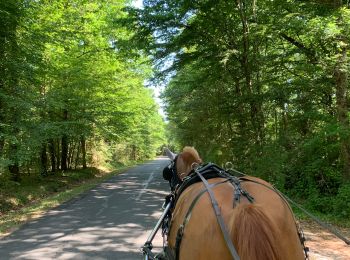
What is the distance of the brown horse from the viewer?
2.32 meters

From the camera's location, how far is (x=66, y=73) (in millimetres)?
18578

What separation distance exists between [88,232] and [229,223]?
667cm

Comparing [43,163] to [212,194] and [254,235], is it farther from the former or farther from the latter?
[254,235]

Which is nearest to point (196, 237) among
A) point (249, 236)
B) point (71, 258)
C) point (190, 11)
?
point (249, 236)

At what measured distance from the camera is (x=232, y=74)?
51.3ft

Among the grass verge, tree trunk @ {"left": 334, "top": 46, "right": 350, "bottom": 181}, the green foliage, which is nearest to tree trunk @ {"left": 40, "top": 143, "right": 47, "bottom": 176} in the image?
the green foliage

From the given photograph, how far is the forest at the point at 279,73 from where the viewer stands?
32.9 ft

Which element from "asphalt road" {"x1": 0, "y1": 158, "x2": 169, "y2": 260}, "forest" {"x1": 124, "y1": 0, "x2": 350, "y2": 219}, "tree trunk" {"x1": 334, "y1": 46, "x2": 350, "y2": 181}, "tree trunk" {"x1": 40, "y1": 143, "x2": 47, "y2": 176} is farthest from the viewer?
"tree trunk" {"x1": 40, "y1": 143, "x2": 47, "y2": 176}

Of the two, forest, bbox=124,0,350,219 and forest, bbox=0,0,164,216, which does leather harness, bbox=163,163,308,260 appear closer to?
forest, bbox=124,0,350,219

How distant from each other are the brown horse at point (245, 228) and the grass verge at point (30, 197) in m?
7.52

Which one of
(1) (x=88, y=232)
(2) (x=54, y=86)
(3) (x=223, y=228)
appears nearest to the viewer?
(3) (x=223, y=228)

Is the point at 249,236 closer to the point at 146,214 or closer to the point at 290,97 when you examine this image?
the point at 146,214

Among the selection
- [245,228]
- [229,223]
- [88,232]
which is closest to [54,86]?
[88,232]

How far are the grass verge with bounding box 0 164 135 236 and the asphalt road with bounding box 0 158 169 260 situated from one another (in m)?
0.49
